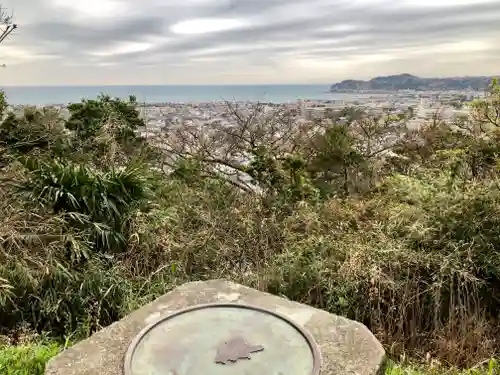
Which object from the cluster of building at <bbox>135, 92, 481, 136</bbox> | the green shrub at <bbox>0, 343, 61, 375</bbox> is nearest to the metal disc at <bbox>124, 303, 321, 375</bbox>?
the green shrub at <bbox>0, 343, 61, 375</bbox>

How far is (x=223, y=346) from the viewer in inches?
101

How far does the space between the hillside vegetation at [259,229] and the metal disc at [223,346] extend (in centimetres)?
95

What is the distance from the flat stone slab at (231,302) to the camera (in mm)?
2525

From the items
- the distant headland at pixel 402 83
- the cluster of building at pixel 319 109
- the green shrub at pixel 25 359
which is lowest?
the green shrub at pixel 25 359

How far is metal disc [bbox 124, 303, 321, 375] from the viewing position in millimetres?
2418

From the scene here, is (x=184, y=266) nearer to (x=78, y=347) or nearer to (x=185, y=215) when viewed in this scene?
(x=185, y=215)

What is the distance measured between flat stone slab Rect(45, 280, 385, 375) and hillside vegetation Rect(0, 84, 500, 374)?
2.00 ft

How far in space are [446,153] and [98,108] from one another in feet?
16.3

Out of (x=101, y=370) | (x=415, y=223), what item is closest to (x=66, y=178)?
(x=101, y=370)

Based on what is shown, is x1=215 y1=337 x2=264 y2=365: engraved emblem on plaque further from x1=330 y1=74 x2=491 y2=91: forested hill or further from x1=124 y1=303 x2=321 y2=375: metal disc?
x1=330 y1=74 x2=491 y2=91: forested hill

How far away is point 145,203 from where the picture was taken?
5301 millimetres

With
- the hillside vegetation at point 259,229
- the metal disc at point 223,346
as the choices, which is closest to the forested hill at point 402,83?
the hillside vegetation at point 259,229

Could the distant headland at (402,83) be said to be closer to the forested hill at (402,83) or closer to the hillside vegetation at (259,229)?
the forested hill at (402,83)

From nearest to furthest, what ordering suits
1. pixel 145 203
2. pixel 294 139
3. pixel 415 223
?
pixel 415 223
pixel 145 203
pixel 294 139
